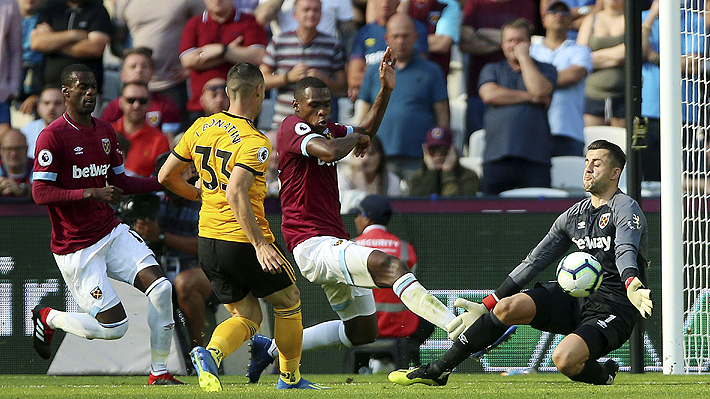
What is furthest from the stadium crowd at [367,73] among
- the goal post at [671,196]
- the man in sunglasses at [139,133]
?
the goal post at [671,196]

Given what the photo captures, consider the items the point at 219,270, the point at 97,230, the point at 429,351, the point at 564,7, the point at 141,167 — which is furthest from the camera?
the point at 564,7

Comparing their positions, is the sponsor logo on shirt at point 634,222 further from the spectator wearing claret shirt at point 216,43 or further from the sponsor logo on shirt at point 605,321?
the spectator wearing claret shirt at point 216,43

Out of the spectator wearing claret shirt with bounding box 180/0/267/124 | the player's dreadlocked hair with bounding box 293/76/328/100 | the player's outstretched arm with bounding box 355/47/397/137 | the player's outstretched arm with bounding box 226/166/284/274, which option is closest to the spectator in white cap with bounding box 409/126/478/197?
the spectator wearing claret shirt with bounding box 180/0/267/124

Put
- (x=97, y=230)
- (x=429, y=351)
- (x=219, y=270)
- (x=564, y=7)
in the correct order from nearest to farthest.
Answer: (x=219, y=270) < (x=97, y=230) < (x=429, y=351) < (x=564, y=7)

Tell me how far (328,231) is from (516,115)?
3.87m

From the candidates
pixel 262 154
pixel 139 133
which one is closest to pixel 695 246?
pixel 262 154

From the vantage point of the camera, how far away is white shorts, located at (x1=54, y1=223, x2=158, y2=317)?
6.74 meters

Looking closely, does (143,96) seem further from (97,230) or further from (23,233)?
(97,230)

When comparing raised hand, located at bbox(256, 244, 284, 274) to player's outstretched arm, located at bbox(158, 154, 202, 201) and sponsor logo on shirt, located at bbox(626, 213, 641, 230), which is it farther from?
sponsor logo on shirt, located at bbox(626, 213, 641, 230)

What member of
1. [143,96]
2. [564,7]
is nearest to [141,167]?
[143,96]

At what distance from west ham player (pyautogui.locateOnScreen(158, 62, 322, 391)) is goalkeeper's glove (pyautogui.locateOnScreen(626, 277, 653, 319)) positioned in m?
1.98

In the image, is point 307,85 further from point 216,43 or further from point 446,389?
point 216,43

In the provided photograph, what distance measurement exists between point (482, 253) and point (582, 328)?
2.63 metres

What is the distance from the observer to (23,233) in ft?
27.9
